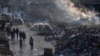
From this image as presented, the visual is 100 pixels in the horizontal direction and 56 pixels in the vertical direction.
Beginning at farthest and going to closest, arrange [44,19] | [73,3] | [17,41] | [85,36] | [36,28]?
[73,3]
[44,19]
[36,28]
[17,41]
[85,36]

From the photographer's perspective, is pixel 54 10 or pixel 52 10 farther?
pixel 52 10

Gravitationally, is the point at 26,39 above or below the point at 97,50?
below

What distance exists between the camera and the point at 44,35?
1102 inches

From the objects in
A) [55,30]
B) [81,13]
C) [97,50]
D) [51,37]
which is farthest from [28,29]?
[97,50]

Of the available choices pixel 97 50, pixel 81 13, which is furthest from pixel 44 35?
pixel 81 13

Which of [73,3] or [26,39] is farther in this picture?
[73,3]

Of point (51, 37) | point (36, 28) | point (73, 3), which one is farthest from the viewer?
point (73, 3)

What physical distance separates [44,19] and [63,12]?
11.2 ft

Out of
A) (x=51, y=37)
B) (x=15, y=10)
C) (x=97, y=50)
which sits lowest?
(x=15, y=10)

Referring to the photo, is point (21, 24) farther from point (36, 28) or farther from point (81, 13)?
point (81, 13)

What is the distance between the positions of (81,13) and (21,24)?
26.0 ft

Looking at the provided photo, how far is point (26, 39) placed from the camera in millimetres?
25609

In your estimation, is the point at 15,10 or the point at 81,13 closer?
the point at 81,13

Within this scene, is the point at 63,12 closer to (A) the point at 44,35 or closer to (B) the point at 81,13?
(B) the point at 81,13
